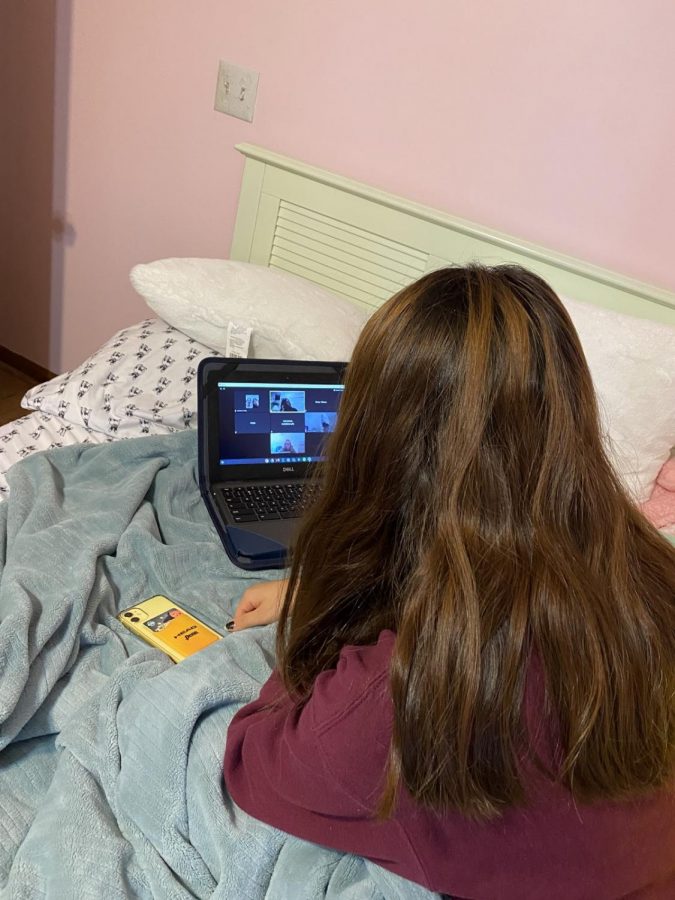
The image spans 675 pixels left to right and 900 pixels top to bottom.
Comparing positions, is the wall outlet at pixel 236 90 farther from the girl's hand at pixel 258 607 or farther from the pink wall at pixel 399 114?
the girl's hand at pixel 258 607

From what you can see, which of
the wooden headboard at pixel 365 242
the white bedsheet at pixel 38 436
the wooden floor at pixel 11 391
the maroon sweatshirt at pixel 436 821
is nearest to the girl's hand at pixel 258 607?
the maroon sweatshirt at pixel 436 821

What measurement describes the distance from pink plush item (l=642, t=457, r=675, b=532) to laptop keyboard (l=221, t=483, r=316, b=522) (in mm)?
663

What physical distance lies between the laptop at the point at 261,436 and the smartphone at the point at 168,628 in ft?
0.64

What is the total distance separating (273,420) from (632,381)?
0.66 m

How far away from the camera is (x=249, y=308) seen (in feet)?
5.23

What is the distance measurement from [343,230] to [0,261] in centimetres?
125

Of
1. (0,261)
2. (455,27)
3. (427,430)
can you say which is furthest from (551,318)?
(0,261)

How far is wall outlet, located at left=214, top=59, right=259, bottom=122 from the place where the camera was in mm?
1888

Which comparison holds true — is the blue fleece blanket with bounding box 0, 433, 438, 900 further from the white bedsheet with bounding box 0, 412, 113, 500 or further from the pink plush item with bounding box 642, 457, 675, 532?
the pink plush item with bounding box 642, 457, 675, 532

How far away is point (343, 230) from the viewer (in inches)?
73.2

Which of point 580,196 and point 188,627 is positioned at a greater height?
point 580,196

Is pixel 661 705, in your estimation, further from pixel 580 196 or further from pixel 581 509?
pixel 580 196

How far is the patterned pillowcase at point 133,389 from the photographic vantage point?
1.48 m

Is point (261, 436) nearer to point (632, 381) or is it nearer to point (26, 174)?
point (632, 381)
